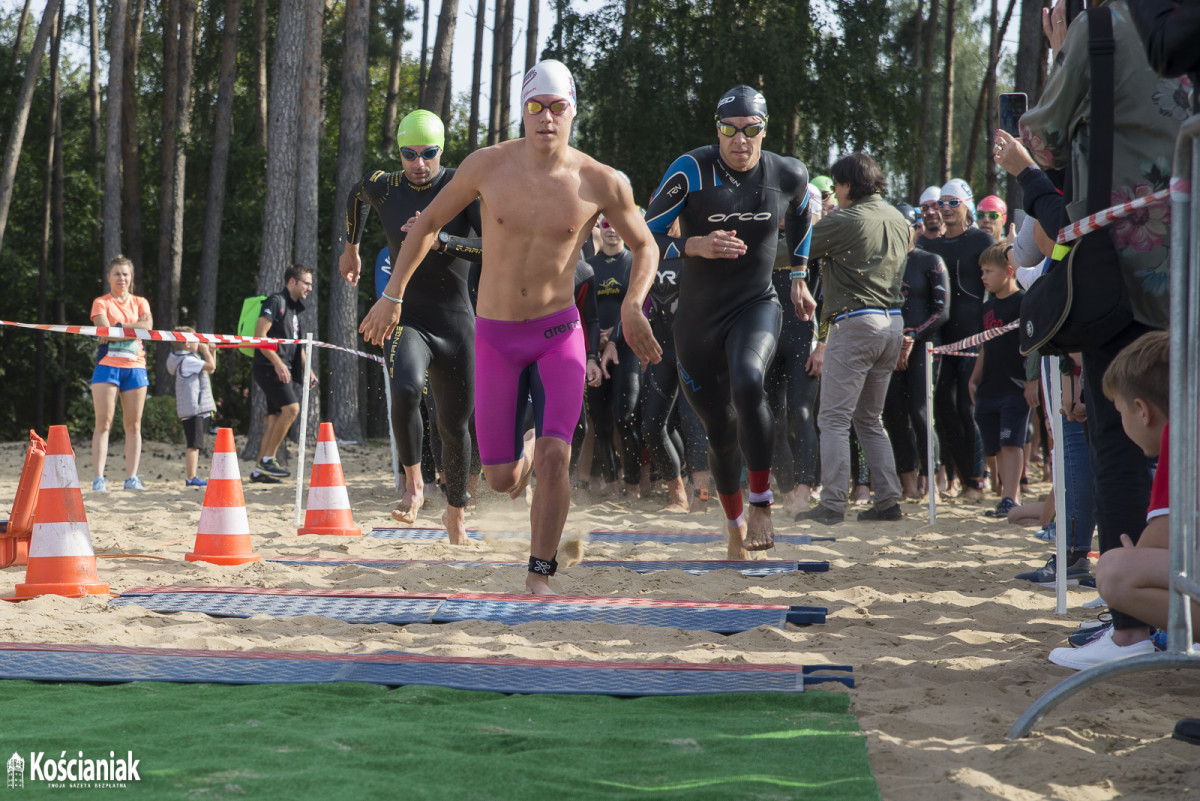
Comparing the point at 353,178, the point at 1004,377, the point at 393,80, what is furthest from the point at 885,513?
the point at 393,80

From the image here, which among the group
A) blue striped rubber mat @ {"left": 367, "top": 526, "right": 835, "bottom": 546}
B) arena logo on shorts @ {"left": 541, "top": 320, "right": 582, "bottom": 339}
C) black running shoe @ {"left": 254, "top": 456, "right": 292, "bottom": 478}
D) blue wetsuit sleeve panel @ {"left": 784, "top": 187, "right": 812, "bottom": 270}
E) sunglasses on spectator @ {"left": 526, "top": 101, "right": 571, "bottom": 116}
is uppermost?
sunglasses on spectator @ {"left": 526, "top": 101, "right": 571, "bottom": 116}

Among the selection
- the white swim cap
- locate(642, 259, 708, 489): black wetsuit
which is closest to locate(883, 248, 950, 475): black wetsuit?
locate(642, 259, 708, 489): black wetsuit

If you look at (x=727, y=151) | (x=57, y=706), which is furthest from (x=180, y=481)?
(x=57, y=706)

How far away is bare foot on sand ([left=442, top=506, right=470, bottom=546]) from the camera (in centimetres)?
717

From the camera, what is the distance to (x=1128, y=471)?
12.1ft

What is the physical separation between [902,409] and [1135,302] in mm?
6437

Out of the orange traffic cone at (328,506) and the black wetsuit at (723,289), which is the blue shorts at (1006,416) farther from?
the orange traffic cone at (328,506)

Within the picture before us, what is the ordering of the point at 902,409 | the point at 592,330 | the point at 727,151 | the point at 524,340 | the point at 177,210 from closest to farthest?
the point at 524,340 < the point at 727,151 < the point at 592,330 < the point at 902,409 < the point at 177,210

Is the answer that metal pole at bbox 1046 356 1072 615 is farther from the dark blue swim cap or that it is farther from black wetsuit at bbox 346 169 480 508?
black wetsuit at bbox 346 169 480 508

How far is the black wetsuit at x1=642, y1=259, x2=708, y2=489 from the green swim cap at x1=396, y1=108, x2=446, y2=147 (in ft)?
8.96

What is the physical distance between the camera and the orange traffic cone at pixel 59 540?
5.33 m

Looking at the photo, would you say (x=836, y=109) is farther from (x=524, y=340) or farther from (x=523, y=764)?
(x=523, y=764)

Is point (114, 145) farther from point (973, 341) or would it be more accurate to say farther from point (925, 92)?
point (973, 341)

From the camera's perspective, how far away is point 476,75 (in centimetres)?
3139
